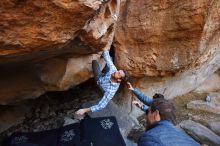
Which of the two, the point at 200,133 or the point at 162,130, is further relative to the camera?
the point at 200,133

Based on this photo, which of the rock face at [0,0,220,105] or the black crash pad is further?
the black crash pad

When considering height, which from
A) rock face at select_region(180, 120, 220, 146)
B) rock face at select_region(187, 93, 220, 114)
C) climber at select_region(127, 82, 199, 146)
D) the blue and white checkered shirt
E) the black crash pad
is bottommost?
rock face at select_region(180, 120, 220, 146)

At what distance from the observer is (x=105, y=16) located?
319 cm

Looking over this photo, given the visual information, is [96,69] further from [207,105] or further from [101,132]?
[207,105]

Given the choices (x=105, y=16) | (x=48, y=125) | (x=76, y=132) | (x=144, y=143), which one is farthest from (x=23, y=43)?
(x=48, y=125)

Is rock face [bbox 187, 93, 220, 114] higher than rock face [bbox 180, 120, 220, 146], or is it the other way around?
rock face [bbox 187, 93, 220, 114]

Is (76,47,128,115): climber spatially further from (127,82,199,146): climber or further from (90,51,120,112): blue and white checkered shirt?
(127,82,199,146): climber

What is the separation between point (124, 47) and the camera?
14.8 feet

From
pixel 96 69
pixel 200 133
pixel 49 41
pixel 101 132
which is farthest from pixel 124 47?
pixel 49 41

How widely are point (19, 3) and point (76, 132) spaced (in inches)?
76.1

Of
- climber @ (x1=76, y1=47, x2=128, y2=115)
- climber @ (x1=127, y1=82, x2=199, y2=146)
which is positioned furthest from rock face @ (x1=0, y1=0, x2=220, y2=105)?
climber @ (x1=127, y1=82, x2=199, y2=146)

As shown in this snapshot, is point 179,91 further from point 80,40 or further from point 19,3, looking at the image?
point 19,3

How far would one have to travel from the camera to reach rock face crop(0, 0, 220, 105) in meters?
2.66

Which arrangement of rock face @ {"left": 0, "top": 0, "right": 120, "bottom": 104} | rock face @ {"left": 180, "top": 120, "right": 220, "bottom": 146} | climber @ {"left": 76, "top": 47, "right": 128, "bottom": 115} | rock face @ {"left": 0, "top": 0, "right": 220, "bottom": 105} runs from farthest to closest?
rock face @ {"left": 180, "top": 120, "right": 220, "bottom": 146}, climber @ {"left": 76, "top": 47, "right": 128, "bottom": 115}, rock face @ {"left": 0, "top": 0, "right": 220, "bottom": 105}, rock face @ {"left": 0, "top": 0, "right": 120, "bottom": 104}
